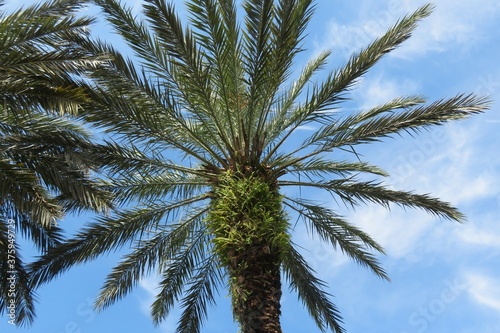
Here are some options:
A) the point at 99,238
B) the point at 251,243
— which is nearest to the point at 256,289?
the point at 251,243

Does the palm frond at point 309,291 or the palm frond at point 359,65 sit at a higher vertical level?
the palm frond at point 359,65

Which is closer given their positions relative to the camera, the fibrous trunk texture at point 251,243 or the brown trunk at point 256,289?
the brown trunk at point 256,289

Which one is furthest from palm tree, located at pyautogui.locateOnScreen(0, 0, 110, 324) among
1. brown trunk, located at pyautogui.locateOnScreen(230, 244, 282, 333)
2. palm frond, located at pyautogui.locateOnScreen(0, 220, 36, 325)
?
brown trunk, located at pyautogui.locateOnScreen(230, 244, 282, 333)

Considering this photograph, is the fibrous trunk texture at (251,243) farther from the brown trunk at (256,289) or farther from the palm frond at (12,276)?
the palm frond at (12,276)

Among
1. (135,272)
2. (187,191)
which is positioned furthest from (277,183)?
(135,272)

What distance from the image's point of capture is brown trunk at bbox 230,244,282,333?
902 centimetres

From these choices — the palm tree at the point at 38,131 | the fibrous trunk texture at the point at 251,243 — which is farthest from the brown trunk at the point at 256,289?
the palm tree at the point at 38,131

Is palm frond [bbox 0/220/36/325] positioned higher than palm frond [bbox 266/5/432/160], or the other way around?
palm frond [bbox 266/5/432/160]

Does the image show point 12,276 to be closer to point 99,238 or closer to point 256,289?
point 99,238

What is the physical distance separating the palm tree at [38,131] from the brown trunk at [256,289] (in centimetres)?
229

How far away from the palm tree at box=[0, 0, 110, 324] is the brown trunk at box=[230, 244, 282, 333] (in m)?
2.29

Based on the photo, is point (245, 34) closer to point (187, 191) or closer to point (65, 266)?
point (187, 191)

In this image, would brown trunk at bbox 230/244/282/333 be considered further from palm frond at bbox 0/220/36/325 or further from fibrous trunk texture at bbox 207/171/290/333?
palm frond at bbox 0/220/36/325

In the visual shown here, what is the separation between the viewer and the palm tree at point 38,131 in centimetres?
877
